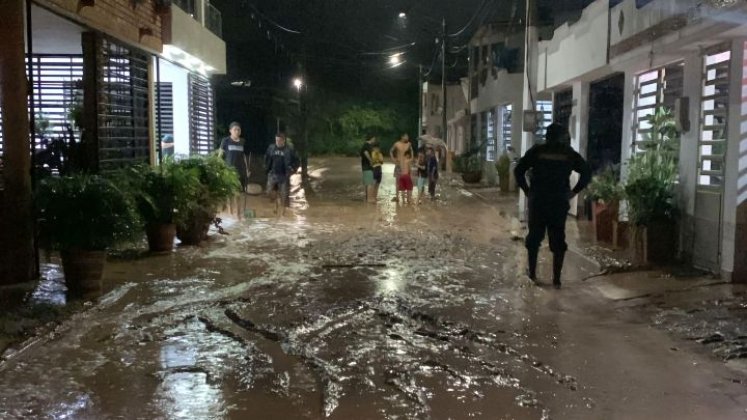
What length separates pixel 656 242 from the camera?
32.0ft

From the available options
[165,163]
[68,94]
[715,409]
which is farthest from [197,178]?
[715,409]

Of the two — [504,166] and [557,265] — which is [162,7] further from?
[504,166]

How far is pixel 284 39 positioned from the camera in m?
34.6

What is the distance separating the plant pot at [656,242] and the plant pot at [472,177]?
18.1 meters

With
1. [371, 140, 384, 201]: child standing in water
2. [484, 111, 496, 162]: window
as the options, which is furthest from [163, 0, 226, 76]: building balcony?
[484, 111, 496, 162]: window

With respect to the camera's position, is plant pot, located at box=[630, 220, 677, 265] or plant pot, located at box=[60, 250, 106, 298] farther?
plant pot, located at box=[630, 220, 677, 265]

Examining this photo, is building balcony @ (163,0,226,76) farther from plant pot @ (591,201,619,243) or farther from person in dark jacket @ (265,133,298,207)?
plant pot @ (591,201,619,243)

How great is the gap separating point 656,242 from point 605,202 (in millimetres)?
1958

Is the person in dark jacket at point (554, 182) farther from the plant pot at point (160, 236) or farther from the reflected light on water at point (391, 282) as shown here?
the plant pot at point (160, 236)

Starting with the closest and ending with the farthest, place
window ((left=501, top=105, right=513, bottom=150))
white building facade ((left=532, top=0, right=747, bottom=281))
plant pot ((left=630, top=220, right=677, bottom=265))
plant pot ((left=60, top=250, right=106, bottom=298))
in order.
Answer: plant pot ((left=60, top=250, right=106, bottom=298)) < white building facade ((left=532, top=0, right=747, bottom=281)) < plant pot ((left=630, top=220, right=677, bottom=265)) < window ((left=501, top=105, right=513, bottom=150))

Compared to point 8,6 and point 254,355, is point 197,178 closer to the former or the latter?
point 8,6

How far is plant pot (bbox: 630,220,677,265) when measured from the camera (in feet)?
31.9

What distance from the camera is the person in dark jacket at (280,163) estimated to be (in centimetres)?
1633

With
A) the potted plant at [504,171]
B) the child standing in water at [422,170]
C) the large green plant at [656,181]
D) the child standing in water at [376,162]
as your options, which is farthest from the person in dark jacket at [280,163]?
the potted plant at [504,171]
